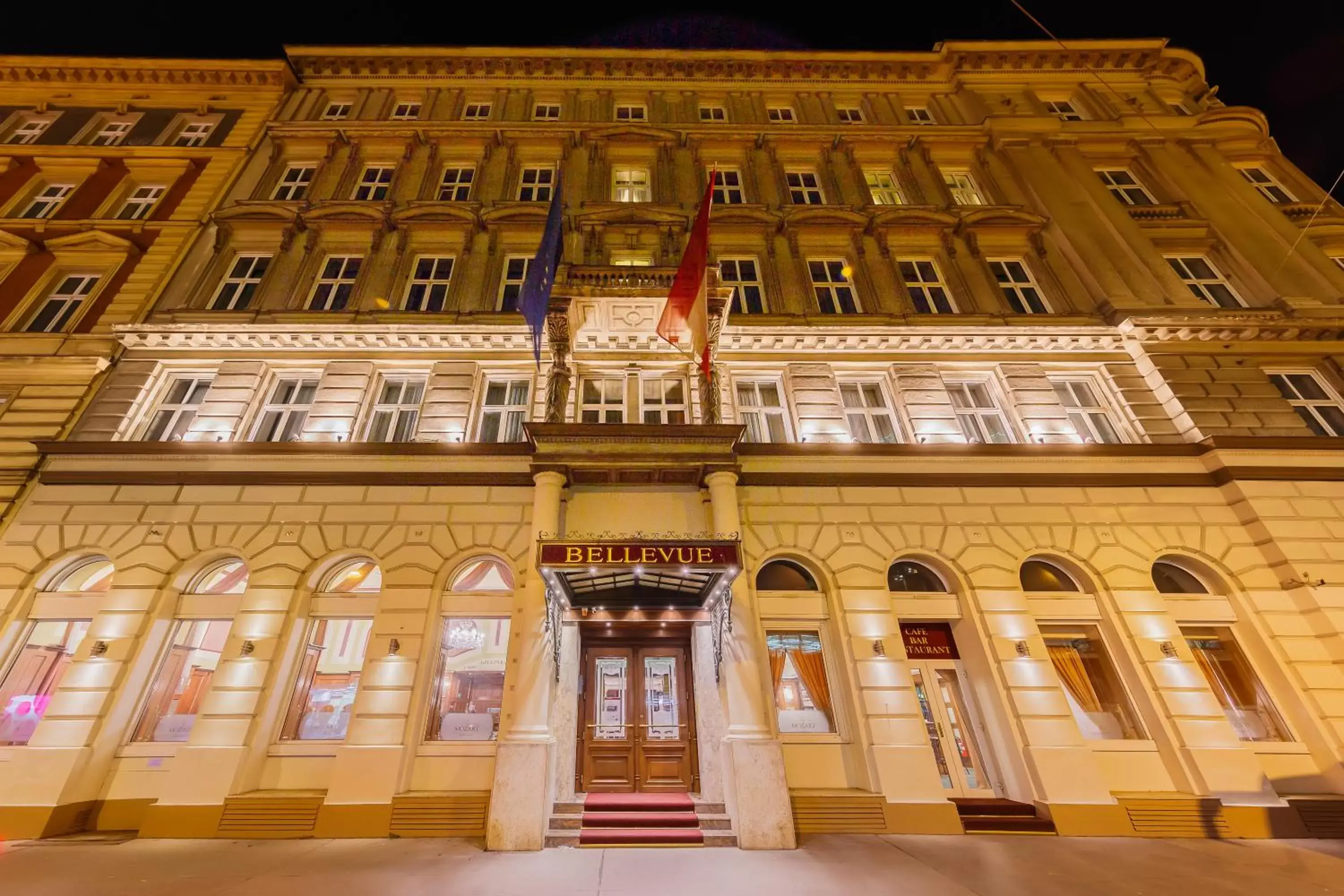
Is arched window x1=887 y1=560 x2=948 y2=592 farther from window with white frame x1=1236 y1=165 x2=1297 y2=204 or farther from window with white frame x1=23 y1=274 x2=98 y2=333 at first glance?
window with white frame x1=23 y1=274 x2=98 y2=333

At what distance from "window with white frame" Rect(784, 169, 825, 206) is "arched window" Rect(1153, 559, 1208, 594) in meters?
12.7

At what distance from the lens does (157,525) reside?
34.1 ft

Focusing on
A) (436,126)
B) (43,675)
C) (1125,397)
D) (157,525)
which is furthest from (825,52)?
(43,675)

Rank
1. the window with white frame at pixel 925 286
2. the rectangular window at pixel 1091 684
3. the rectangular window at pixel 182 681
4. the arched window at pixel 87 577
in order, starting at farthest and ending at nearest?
the window with white frame at pixel 925 286
the arched window at pixel 87 577
the rectangular window at pixel 1091 684
the rectangular window at pixel 182 681

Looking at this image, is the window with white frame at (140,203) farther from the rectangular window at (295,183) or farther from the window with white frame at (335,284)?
the window with white frame at (335,284)

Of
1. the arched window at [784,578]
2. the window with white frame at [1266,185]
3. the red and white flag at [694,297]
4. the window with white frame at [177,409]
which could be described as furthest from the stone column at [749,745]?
the window with white frame at [1266,185]

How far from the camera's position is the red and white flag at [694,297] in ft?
35.5

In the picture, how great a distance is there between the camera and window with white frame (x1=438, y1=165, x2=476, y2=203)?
1705 centimetres

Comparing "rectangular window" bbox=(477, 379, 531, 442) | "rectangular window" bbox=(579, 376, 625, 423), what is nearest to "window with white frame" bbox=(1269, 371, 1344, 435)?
"rectangular window" bbox=(579, 376, 625, 423)

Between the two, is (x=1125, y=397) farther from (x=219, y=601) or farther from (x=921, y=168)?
(x=219, y=601)

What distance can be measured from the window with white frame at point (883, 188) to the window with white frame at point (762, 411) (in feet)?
26.6

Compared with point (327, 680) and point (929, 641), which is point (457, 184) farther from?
point (929, 641)

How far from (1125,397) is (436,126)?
2165 cm

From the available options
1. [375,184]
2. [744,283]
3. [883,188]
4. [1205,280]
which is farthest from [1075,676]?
[375,184]
